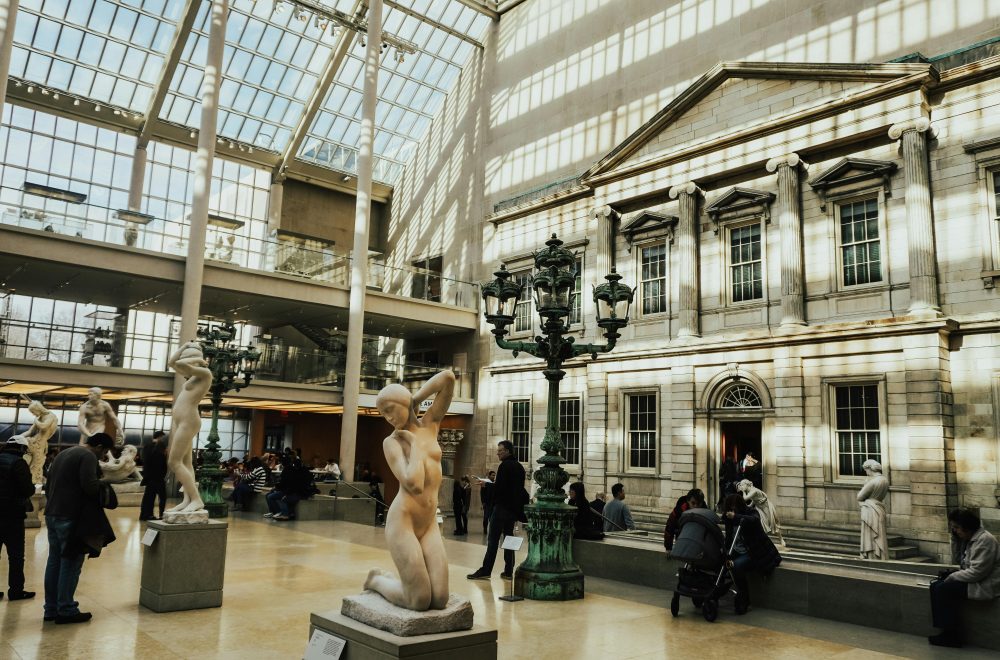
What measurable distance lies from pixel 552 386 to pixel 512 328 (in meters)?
16.3

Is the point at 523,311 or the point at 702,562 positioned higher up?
the point at 523,311

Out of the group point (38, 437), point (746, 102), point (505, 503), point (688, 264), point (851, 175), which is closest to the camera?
point (505, 503)

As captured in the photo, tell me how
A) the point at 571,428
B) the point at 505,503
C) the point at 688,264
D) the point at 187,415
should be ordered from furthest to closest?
1. the point at 571,428
2. the point at 688,264
3. the point at 505,503
4. the point at 187,415

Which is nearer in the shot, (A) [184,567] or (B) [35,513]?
(A) [184,567]

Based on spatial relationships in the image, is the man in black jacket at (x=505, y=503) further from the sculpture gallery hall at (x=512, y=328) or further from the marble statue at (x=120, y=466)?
the marble statue at (x=120, y=466)

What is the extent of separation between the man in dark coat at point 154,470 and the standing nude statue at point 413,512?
11.7 m

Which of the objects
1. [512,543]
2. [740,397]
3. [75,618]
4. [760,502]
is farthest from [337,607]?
[740,397]

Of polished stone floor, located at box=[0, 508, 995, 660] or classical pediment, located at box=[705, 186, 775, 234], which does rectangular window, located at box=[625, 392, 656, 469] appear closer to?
classical pediment, located at box=[705, 186, 775, 234]

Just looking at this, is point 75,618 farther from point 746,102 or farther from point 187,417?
point 746,102

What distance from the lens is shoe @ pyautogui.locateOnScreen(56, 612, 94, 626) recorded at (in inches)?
262

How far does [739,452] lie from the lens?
60.5 ft

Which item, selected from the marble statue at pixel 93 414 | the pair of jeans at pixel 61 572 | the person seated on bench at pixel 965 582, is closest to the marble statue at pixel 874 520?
the person seated on bench at pixel 965 582

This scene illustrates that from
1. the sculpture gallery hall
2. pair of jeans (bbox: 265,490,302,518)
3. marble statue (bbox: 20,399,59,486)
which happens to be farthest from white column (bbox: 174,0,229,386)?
marble statue (bbox: 20,399,59,486)

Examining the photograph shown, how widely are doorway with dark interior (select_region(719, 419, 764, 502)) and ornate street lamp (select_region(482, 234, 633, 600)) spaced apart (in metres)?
8.54
